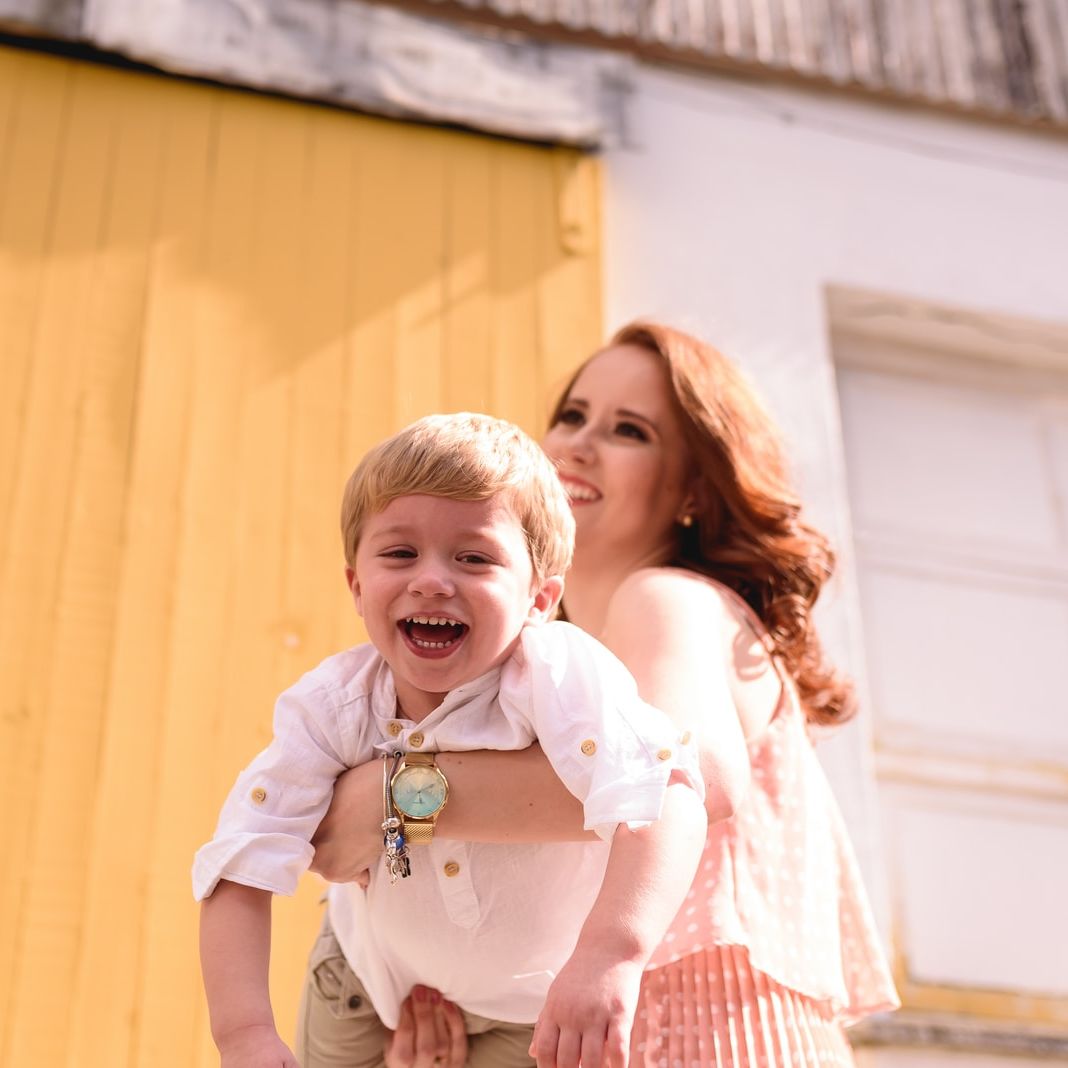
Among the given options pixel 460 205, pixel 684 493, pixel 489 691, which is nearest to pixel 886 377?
pixel 460 205

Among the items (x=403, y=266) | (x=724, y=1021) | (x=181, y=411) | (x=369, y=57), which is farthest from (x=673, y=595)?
(x=369, y=57)

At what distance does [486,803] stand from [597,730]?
17 centimetres

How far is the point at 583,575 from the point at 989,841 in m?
1.78

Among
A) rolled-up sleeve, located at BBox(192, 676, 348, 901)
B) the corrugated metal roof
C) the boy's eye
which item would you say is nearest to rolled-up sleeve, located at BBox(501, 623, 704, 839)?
rolled-up sleeve, located at BBox(192, 676, 348, 901)

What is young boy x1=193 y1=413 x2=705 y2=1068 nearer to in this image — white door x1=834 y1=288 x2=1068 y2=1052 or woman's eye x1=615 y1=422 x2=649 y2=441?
woman's eye x1=615 y1=422 x2=649 y2=441

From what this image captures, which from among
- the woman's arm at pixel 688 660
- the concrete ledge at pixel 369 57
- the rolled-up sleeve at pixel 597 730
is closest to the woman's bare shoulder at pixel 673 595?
the woman's arm at pixel 688 660

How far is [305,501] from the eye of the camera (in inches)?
139

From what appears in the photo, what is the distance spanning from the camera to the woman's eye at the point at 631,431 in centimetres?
266

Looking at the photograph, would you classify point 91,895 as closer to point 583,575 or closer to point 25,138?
point 583,575

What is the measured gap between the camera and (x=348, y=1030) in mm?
2121

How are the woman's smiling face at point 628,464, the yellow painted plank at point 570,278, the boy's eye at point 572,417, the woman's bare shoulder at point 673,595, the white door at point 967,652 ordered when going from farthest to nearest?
the yellow painted plank at point 570,278
the white door at point 967,652
the boy's eye at point 572,417
the woman's smiling face at point 628,464
the woman's bare shoulder at point 673,595

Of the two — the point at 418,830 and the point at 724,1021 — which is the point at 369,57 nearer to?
the point at 418,830

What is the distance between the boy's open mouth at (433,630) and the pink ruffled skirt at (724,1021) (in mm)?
513

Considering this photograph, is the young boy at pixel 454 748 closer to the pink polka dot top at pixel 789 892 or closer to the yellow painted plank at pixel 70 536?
the pink polka dot top at pixel 789 892
